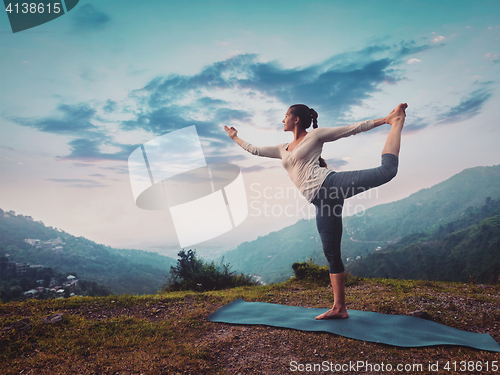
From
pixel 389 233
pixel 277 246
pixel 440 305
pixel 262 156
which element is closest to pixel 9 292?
pixel 262 156

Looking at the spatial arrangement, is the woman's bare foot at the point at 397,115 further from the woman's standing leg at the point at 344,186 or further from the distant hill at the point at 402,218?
the distant hill at the point at 402,218

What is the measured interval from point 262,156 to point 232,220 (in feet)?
11.0

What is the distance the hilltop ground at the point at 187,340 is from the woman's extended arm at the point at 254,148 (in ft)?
7.96

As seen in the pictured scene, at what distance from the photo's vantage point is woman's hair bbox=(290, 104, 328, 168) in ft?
12.6

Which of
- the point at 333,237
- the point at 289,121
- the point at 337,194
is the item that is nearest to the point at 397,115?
the point at 337,194

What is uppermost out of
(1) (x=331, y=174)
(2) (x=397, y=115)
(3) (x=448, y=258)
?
(2) (x=397, y=115)

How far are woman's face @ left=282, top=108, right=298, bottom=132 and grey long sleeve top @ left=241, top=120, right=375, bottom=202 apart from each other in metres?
0.39

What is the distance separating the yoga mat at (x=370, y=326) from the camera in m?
2.93

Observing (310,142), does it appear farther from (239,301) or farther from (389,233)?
(389,233)

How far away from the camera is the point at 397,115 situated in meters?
3.19

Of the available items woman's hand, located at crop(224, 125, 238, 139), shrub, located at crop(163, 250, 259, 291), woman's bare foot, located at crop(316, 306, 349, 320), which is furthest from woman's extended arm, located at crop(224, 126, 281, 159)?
shrub, located at crop(163, 250, 259, 291)

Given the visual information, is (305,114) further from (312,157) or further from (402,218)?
(402,218)

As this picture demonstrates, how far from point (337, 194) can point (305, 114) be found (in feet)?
4.24

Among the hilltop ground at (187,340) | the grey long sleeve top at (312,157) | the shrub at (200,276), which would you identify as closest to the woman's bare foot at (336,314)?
the hilltop ground at (187,340)
